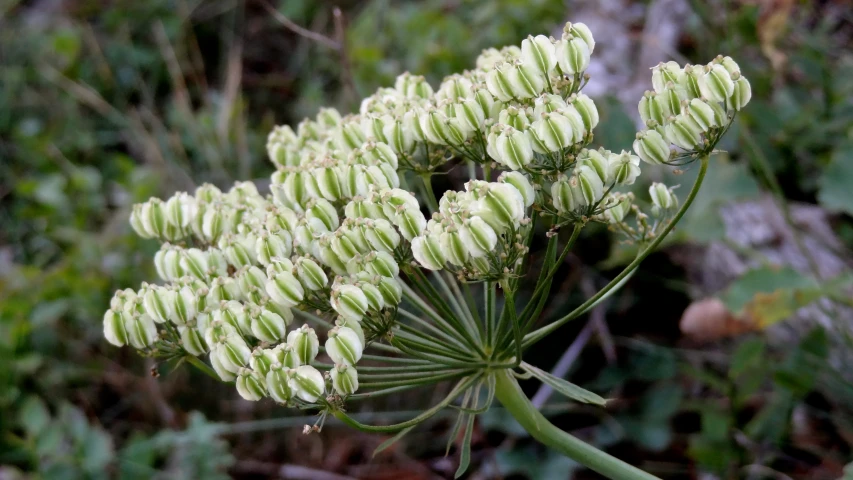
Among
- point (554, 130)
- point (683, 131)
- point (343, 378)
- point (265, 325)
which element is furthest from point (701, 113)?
point (265, 325)

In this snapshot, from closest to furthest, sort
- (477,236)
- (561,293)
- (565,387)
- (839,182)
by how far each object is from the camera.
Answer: (477,236), (565,387), (839,182), (561,293)

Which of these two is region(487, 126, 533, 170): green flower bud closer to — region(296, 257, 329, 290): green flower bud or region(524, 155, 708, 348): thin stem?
region(524, 155, 708, 348): thin stem

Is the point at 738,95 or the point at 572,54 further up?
the point at 572,54

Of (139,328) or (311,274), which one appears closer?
(311,274)

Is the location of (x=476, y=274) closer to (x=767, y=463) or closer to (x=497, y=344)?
(x=497, y=344)

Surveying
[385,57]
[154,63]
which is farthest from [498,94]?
[154,63]

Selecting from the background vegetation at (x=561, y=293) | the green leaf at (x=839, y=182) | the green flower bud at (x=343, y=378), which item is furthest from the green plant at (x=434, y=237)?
the green leaf at (x=839, y=182)

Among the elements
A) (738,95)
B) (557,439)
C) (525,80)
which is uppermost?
(525,80)

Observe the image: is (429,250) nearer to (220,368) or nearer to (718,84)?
(220,368)

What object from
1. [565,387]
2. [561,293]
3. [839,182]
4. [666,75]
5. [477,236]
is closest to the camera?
[477,236]
